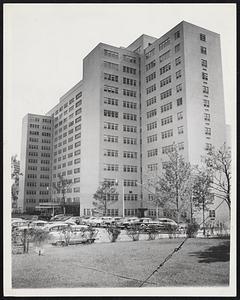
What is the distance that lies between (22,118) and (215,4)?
4.97 meters

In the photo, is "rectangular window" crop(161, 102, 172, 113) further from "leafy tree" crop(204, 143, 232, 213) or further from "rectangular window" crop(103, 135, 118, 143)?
"leafy tree" crop(204, 143, 232, 213)

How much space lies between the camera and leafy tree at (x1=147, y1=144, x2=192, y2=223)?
943cm

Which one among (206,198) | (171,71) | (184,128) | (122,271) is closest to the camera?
(122,271)

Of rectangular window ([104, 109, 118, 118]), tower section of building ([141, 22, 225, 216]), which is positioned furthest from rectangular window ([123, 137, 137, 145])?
rectangular window ([104, 109, 118, 118])

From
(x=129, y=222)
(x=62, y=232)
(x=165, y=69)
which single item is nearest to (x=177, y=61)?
(x=165, y=69)

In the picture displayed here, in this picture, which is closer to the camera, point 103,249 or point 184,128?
point 103,249

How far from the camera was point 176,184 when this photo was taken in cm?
1040

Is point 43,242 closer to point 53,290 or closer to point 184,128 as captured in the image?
point 53,290

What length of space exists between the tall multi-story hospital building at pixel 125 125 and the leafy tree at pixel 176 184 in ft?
8.25

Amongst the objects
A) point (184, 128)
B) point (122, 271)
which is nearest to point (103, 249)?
point (122, 271)

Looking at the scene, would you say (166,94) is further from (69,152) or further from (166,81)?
(69,152)

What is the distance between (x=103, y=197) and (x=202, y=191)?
34.8 feet

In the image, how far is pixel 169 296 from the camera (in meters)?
5.36

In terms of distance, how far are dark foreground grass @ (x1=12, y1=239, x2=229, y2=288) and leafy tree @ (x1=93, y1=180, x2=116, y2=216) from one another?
12.1 m
